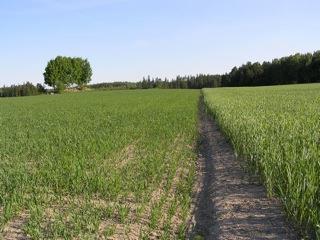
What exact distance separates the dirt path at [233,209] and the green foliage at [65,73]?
101m

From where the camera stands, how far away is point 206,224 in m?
7.07

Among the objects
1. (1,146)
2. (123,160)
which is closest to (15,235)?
(123,160)

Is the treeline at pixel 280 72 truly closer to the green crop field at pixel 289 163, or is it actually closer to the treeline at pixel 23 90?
the treeline at pixel 23 90

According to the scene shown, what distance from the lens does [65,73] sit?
11225 centimetres

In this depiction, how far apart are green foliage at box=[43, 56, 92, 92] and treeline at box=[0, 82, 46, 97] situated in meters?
2.68

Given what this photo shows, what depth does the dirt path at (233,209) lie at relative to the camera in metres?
6.22

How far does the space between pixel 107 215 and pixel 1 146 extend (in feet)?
27.8

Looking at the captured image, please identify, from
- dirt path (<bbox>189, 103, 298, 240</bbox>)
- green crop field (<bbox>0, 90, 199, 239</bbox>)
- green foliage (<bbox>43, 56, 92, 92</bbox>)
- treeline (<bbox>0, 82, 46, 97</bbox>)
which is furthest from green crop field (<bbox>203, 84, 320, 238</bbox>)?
treeline (<bbox>0, 82, 46, 97</bbox>)

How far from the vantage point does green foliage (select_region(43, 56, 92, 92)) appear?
110 m

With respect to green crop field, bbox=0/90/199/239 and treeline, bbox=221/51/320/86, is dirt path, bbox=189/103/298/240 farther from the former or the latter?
treeline, bbox=221/51/320/86

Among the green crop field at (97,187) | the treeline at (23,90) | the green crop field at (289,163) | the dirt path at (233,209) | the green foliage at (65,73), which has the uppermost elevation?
the green foliage at (65,73)

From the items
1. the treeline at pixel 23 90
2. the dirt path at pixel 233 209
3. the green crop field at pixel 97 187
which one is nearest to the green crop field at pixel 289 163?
the dirt path at pixel 233 209

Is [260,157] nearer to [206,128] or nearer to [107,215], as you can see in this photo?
[107,215]

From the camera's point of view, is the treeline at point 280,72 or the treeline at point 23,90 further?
the treeline at point 23,90
